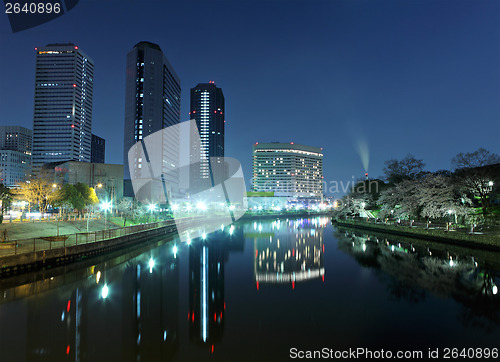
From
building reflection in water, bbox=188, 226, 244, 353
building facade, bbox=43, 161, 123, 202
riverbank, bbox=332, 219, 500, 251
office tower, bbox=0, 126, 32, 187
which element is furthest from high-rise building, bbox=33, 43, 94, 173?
riverbank, bbox=332, 219, 500, 251

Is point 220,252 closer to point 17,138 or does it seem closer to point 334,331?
point 334,331

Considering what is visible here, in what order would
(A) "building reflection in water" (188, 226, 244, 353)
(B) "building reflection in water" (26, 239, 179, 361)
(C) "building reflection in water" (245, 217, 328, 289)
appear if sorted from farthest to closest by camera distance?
(C) "building reflection in water" (245, 217, 328, 289) < (A) "building reflection in water" (188, 226, 244, 353) < (B) "building reflection in water" (26, 239, 179, 361)

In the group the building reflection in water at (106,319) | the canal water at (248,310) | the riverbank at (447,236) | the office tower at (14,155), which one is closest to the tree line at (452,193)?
the riverbank at (447,236)

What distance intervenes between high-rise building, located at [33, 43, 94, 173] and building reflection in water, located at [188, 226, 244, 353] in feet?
496

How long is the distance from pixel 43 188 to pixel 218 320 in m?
47.1

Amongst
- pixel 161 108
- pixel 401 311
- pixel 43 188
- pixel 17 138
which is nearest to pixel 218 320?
pixel 401 311

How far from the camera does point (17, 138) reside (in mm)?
183750

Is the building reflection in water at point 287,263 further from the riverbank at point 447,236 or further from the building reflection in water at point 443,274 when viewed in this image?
the riverbank at point 447,236

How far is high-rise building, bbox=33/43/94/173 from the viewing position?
493 ft

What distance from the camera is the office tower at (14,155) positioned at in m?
152

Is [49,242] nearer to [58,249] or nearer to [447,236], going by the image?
[58,249]

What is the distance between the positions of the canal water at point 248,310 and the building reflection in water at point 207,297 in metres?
0.06

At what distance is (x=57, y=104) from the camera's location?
152875 millimetres

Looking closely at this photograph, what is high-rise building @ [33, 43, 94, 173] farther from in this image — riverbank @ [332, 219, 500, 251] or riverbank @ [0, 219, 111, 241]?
riverbank @ [332, 219, 500, 251]
